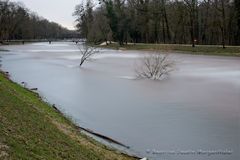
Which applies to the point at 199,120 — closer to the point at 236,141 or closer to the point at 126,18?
the point at 236,141

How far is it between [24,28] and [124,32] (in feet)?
195

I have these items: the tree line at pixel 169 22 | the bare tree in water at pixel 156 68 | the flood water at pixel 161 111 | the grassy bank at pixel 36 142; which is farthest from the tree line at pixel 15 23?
the grassy bank at pixel 36 142

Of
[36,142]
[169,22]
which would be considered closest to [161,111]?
[36,142]

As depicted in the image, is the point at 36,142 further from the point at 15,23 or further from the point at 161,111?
the point at 15,23

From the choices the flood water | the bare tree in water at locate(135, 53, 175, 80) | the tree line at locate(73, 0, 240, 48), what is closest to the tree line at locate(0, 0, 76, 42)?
the tree line at locate(73, 0, 240, 48)

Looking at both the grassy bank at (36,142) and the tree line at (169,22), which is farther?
the tree line at (169,22)

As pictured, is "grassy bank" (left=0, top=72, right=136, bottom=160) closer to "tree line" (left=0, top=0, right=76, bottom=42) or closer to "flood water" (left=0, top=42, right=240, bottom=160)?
"flood water" (left=0, top=42, right=240, bottom=160)

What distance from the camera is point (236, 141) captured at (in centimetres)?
1112

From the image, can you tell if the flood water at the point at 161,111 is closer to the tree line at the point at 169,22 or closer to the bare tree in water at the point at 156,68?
the bare tree in water at the point at 156,68

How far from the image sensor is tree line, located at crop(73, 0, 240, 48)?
57.3 metres

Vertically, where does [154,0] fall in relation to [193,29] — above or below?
above

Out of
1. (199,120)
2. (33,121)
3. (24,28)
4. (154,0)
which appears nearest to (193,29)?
(154,0)

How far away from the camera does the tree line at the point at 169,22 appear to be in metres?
57.3

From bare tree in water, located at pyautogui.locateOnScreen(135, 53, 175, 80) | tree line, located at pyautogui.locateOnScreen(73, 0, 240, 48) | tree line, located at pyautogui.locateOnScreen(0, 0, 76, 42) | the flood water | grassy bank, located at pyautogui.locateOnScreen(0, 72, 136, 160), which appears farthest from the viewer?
tree line, located at pyautogui.locateOnScreen(0, 0, 76, 42)
